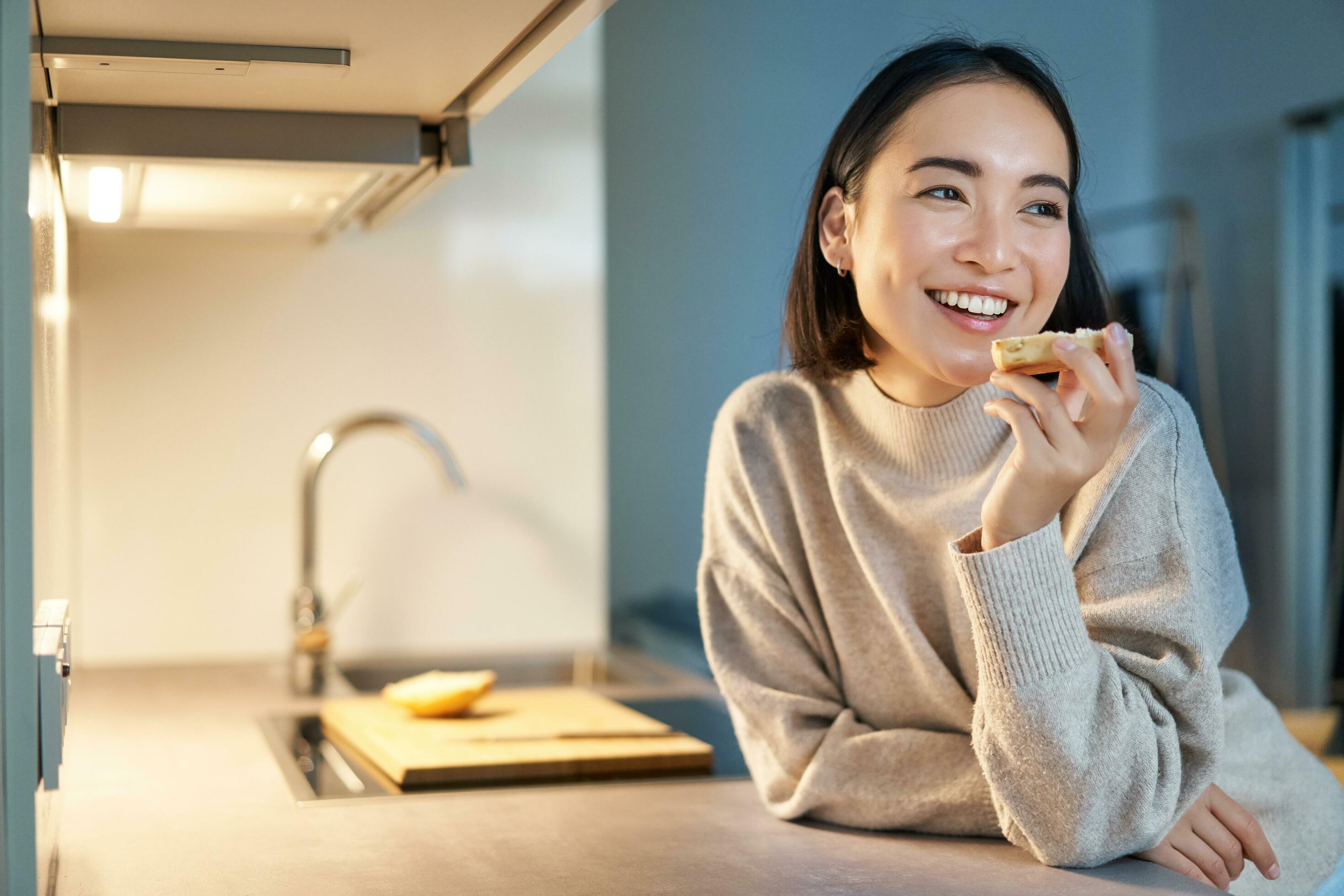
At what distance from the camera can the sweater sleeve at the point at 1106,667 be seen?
0.88 m

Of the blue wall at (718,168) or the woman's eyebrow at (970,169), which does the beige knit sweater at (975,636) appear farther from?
the blue wall at (718,168)

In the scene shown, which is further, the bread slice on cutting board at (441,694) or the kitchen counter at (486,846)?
the bread slice on cutting board at (441,694)

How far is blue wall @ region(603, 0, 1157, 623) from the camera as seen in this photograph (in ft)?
5.68

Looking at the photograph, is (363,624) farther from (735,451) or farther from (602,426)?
(735,451)

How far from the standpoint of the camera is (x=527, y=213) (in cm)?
222

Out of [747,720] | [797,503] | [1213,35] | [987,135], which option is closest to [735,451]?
[797,503]

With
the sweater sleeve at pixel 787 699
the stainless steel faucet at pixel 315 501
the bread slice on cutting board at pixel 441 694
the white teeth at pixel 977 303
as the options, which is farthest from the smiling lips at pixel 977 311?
the stainless steel faucet at pixel 315 501

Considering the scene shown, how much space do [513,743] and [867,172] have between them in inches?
27.6

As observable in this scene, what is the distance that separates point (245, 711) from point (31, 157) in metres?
1.08

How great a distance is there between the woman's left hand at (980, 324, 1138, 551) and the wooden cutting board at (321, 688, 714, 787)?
0.57 meters

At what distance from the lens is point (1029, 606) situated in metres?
0.87

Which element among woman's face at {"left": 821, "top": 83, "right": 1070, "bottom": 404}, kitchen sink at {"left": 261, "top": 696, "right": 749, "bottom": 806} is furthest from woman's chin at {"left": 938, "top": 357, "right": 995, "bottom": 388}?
kitchen sink at {"left": 261, "top": 696, "right": 749, "bottom": 806}

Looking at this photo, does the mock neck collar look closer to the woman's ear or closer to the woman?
the woman

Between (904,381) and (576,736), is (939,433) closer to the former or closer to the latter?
(904,381)
